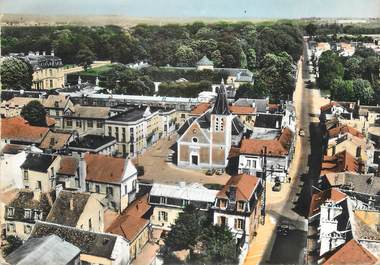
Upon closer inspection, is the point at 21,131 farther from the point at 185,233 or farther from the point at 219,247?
the point at 219,247

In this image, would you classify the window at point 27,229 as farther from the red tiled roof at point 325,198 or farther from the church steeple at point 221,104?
the church steeple at point 221,104

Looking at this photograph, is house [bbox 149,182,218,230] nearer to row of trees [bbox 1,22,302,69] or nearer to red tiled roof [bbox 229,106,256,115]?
red tiled roof [bbox 229,106,256,115]

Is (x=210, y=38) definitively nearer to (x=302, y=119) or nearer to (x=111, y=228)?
(x=302, y=119)

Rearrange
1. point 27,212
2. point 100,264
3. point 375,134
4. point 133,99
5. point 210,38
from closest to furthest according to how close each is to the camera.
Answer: point 100,264
point 27,212
point 375,134
point 133,99
point 210,38

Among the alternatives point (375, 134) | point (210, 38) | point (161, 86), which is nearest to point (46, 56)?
point (161, 86)

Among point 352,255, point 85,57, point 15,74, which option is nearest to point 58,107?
point 15,74

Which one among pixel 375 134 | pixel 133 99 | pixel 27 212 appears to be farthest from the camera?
pixel 133 99

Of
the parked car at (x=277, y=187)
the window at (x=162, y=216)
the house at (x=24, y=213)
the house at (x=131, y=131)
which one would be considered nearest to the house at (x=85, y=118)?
the house at (x=131, y=131)

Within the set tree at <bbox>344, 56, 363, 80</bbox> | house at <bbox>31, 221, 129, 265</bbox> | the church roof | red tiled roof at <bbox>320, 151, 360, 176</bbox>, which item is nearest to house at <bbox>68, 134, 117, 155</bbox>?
house at <bbox>31, 221, 129, 265</bbox>
